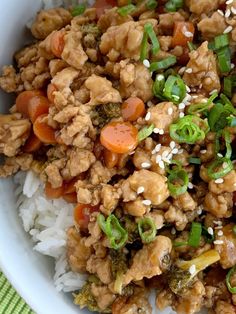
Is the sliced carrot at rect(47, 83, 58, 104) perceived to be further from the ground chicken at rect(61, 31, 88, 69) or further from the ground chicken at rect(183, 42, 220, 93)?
the ground chicken at rect(183, 42, 220, 93)

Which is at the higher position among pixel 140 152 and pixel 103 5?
pixel 103 5

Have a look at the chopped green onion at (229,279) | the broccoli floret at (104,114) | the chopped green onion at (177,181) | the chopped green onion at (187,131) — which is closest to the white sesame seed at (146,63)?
the broccoli floret at (104,114)

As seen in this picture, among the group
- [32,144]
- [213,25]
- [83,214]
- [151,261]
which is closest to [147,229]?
[151,261]

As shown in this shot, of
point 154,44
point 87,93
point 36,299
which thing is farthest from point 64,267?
point 154,44

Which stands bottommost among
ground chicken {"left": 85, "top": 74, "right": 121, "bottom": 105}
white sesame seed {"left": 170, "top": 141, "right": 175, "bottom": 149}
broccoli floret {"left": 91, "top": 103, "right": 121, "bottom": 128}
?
white sesame seed {"left": 170, "top": 141, "right": 175, "bottom": 149}

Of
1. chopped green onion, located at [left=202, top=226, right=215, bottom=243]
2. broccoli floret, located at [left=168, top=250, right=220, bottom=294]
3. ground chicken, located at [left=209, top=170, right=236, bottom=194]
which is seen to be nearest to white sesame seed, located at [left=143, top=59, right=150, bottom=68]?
ground chicken, located at [left=209, top=170, right=236, bottom=194]

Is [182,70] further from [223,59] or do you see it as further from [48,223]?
[48,223]

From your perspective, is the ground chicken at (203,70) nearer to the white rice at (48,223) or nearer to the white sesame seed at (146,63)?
the white sesame seed at (146,63)
